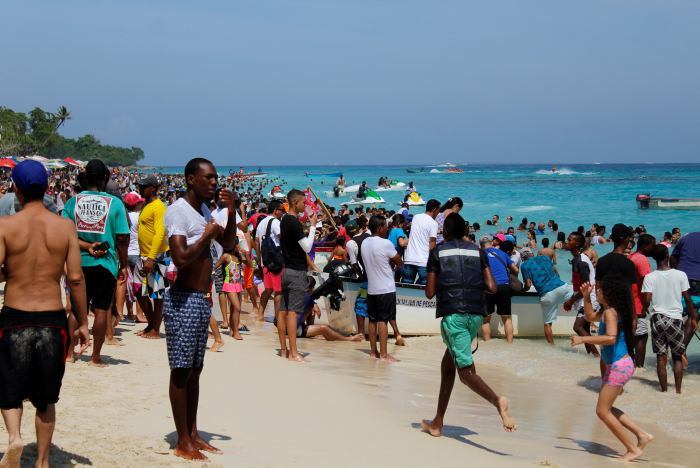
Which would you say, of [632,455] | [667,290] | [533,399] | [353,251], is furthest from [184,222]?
[353,251]

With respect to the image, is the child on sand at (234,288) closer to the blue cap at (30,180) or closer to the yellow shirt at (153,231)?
the yellow shirt at (153,231)

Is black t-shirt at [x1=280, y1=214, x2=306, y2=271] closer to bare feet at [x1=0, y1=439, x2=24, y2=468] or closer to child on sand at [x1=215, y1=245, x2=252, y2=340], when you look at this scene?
child on sand at [x1=215, y1=245, x2=252, y2=340]

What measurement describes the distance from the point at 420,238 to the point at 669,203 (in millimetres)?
46062

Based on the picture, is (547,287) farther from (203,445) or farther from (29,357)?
(29,357)

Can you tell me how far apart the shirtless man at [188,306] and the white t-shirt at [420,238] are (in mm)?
7272

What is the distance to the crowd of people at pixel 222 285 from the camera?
14.3 feet

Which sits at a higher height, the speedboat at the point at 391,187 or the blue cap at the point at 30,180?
the blue cap at the point at 30,180

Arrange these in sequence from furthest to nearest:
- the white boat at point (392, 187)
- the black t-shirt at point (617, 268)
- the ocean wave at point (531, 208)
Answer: the white boat at point (392, 187)
the ocean wave at point (531, 208)
the black t-shirt at point (617, 268)

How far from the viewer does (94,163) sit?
7258 mm

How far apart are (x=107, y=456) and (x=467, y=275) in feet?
9.50

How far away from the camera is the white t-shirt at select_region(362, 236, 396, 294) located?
974cm

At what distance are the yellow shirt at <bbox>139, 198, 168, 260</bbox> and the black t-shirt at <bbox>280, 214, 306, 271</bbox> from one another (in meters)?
1.24

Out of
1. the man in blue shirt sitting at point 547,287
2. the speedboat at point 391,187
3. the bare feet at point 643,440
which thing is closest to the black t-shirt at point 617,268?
the bare feet at point 643,440

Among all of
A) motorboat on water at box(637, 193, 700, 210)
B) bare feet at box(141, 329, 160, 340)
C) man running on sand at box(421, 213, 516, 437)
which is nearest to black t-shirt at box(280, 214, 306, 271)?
bare feet at box(141, 329, 160, 340)
